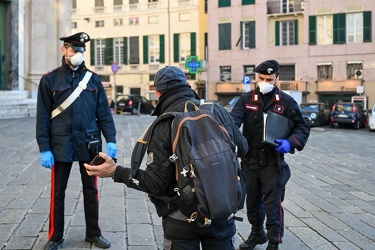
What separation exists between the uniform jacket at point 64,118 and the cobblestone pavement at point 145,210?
91 centimetres

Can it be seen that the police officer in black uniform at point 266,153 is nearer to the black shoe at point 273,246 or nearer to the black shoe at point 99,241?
the black shoe at point 273,246

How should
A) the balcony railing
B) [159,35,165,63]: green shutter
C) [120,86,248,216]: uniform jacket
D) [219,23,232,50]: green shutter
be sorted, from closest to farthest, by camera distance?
[120,86,248,216]: uniform jacket → the balcony railing → [219,23,232,50]: green shutter → [159,35,165,63]: green shutter

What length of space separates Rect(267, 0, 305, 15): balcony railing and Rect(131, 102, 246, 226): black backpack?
35598 millimetres

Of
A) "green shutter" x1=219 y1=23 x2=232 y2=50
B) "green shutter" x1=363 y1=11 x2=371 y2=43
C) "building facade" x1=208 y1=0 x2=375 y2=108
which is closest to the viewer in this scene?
"green shutter" x1=363 y1=11 x2=371 y2=43

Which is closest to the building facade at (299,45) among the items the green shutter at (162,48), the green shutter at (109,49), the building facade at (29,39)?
the green shutter at (162,48)

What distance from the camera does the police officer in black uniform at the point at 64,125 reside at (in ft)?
13.1

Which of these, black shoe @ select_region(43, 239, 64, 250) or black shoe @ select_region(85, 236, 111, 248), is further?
black shoe @ select_region(85, 236, 111, 248)

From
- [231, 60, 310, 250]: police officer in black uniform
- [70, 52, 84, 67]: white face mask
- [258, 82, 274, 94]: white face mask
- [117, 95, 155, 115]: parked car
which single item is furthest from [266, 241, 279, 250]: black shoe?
[117, 95, 155, 115]: parked car

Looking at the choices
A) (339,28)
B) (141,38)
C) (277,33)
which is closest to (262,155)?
(339,28)

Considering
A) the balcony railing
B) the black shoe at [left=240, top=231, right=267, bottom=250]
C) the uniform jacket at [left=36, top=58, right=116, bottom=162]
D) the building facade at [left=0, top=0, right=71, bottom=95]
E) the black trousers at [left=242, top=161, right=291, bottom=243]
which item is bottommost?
the black shoe at [left=240, top=231, right=267, bottom=250]

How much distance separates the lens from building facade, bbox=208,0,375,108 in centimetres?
3384

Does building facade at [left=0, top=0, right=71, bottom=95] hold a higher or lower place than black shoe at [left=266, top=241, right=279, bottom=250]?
higher

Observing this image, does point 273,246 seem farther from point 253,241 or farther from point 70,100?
point 70,100

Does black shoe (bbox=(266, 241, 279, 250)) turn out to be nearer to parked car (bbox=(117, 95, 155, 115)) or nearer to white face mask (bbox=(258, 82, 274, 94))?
white face mask (bbox=(258, 82, 274, 94))
